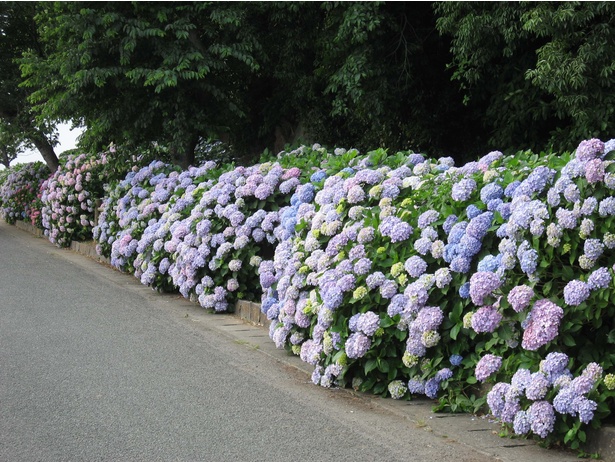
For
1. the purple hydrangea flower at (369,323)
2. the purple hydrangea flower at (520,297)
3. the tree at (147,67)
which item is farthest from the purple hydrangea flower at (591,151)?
the tree at (147,67)

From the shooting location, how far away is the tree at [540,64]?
403 inches

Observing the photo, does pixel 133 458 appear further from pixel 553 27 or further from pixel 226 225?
pixel 553 27

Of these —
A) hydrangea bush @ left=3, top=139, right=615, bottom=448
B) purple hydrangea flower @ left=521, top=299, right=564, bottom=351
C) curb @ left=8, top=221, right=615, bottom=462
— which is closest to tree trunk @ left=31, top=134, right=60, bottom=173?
hydrangea bush @ left=3, top=139, right=615, bottom=448

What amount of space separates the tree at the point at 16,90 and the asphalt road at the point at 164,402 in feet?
40.6

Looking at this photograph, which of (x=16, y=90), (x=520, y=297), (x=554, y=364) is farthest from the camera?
(x=16, y=90)

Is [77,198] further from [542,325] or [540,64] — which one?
[542,325]

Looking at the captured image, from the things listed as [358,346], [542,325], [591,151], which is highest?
[591,151]

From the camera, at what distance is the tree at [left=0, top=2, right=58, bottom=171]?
2022 cm

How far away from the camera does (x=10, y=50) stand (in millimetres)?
21547

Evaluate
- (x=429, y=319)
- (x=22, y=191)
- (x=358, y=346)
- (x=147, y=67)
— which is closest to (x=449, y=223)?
(x=429, y=319)

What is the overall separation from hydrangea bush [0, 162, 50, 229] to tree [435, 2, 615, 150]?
37.4 ft

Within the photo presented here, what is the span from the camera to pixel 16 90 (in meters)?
20.5

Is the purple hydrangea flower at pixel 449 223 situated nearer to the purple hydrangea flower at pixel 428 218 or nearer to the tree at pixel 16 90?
the purple hydrangea flower at pixel 428 218

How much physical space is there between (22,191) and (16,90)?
2.48 metres
